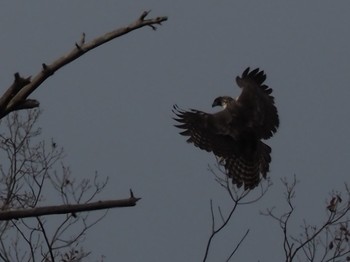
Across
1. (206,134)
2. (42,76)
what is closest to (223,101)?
(206,134)

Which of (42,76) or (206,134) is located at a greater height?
(206,134)

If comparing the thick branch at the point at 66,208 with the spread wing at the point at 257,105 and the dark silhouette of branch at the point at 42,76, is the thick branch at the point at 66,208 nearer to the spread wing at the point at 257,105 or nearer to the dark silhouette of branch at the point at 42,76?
the dark silhouette of branch at the point at 42,76

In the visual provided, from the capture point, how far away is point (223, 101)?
38.8 ft

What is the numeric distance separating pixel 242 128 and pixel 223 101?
45 cm

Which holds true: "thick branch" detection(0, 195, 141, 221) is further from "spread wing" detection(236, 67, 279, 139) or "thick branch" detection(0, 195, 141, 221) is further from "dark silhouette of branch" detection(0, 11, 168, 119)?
"spread wing" detection(236, 67, 279, 139)

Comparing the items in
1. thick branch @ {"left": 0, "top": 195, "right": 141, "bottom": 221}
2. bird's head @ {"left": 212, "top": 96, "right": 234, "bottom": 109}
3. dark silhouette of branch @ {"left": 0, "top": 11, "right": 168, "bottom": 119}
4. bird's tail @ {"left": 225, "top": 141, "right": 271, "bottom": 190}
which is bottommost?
thick branch @ {"left": 0, "top": 195, "right": 141, "bottom": 221}

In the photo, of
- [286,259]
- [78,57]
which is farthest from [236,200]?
[78,57]

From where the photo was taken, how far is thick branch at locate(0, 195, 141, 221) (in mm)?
5191

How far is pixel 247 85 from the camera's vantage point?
465 inches

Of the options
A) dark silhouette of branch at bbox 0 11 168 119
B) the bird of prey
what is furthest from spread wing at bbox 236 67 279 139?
dark silhouette of branch at bbox 0 11 168 119

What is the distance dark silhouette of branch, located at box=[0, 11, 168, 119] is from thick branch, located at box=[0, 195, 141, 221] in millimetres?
682

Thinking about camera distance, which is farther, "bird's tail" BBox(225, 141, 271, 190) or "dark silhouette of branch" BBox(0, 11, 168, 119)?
"bird's tail" BBox(225, 141, 271, 190)

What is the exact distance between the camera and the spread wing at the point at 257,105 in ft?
37.9

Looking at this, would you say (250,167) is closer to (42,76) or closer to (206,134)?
(206,134)
